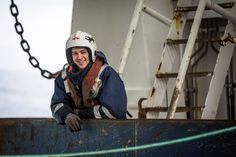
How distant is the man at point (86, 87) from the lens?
4.52 metres

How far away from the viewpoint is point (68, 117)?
4.36 metres

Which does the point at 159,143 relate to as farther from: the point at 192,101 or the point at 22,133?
the point at 192,101

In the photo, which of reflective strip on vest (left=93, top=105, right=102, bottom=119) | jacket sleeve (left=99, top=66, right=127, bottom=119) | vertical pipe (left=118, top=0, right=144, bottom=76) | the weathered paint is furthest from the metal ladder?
the weathered paint

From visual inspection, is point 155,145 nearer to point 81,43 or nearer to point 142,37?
point 81,43

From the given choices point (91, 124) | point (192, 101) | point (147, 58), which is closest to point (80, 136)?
point (91, 124)

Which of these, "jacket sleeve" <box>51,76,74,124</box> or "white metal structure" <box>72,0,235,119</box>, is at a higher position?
"white metal structure" <box>72,0,235,119</box>

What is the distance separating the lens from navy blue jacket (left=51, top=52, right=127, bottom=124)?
14.8 feet

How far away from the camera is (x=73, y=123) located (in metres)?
4.31

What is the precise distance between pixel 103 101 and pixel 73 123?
0.32m

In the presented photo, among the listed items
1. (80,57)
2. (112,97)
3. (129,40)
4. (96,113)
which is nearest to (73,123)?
(96,113)

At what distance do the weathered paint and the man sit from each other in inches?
6.7

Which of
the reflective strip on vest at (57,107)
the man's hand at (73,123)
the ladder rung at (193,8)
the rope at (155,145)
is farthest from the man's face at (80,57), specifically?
the ladder rung at (193,8)

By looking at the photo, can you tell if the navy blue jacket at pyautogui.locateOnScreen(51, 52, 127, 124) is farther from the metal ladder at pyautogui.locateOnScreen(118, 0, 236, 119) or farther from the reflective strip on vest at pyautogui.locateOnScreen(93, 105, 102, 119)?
the metal ladder at pyautogui.locateOnScreen(118, 0, 236, 119)

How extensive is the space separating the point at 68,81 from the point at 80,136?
0.60 m
